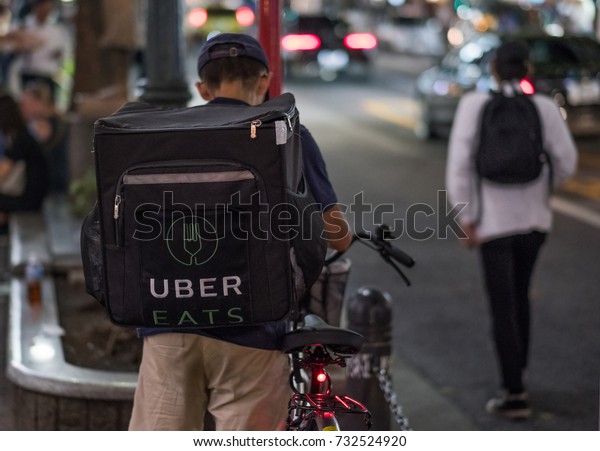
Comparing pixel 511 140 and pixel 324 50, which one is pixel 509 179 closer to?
pixel 511 140

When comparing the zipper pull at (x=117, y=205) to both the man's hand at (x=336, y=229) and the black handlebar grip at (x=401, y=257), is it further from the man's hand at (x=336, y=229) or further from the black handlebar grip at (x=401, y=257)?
the black handlebar grip at (x=401, y=257)

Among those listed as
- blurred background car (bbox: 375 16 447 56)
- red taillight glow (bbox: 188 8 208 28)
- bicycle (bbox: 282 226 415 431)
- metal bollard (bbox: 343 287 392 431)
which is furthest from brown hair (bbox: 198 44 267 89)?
blurred background car (bbox: 375 16 447 56)

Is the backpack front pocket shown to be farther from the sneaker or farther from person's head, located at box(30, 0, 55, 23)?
Answer: person's head, located at box(30, 0, 55, 23)

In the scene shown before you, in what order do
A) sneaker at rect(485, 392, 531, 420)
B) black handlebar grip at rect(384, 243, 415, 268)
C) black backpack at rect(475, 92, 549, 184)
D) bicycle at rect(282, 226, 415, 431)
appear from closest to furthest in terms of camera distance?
bicycle at rect(282, 226, 415, 431)
black handlebar grip at rect(384, 243, 415, 268)
black backpack at rect(475, 92, 549, 184)
sneaker at rect(485, 392, 531, 420)

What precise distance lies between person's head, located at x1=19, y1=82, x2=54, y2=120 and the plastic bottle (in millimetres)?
3876

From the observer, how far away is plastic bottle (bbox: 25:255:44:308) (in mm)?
7223

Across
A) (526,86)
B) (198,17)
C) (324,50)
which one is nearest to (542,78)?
(526,86)

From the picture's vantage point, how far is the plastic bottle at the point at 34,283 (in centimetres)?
722

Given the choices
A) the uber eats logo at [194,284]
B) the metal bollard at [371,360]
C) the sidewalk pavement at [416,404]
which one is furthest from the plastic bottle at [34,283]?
the uber eats logo at [194,284]

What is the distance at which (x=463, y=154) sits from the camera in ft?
20.6

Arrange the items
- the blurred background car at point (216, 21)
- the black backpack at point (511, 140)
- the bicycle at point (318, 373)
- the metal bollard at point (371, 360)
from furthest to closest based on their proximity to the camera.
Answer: the blurred background car at point (216, 21), the black backpack at point (511, 140), the metal bollard at point (371, 360), the bicycle at point (318, 373)

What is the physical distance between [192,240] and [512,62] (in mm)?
3197

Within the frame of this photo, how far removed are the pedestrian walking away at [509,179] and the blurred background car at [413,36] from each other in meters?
35.5

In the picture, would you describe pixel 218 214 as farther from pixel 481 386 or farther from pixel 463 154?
pixel 481 386
